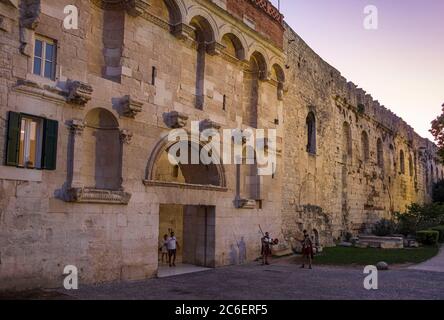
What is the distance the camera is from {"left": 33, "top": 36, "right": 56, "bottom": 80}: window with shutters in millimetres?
9273

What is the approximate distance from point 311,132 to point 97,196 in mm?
12496

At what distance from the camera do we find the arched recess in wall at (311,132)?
65.4ft

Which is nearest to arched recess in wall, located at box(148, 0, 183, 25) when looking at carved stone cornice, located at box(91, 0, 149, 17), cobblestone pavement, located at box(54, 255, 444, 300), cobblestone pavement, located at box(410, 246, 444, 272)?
carved stone cornice, located at box(91, 0, 149, 17)

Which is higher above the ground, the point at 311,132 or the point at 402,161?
the point at 402,161

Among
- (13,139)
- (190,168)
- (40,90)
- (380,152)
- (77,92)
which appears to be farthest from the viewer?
(380,152)

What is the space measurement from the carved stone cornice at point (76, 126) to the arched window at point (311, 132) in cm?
1235

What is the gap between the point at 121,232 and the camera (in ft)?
34.8

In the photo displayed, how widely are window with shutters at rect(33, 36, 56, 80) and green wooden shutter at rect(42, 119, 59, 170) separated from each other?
106 centimetres

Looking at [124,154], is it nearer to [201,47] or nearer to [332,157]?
[201,47]

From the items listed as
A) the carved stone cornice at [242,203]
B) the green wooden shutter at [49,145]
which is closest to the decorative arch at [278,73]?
the carved stone cornice at [242,203]

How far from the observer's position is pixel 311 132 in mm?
20109

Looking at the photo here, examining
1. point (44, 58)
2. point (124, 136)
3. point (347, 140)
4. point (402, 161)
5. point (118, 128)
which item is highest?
point (347, 140)

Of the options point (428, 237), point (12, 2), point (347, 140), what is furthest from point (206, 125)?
point (347, 140)

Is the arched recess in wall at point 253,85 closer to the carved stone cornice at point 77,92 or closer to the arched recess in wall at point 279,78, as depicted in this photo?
the arched recess in wall at point 279,78
